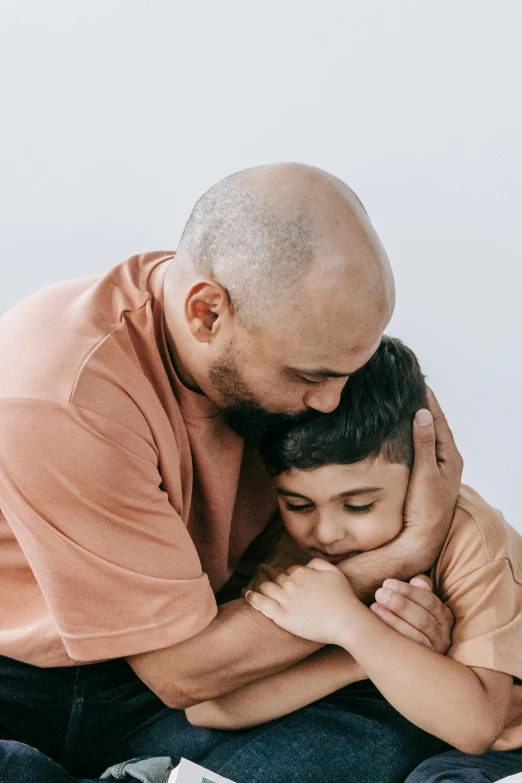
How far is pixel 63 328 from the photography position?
132 cm

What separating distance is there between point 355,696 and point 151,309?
0.70 m

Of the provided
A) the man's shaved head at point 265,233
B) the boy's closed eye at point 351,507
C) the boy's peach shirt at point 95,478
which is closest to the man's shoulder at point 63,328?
the boy's peach shirt at point 95,478

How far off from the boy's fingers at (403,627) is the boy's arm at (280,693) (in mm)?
114

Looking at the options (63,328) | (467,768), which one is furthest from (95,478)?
(467,768)

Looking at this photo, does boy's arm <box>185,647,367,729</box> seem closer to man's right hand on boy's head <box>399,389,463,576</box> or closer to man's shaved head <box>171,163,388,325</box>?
man's right hand on boy's head <box>399,389,463,576</box>

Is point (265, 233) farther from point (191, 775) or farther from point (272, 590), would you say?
point (191, 775)

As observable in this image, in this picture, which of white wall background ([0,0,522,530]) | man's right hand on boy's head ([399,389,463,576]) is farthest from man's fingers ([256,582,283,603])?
white wall background ([0,0,522,530])

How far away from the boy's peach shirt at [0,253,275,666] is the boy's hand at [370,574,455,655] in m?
0.26

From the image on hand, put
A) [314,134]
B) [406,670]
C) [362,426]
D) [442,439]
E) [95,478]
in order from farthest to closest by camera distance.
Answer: [314,134]
[442,439]
[362,426]
[406,670]
[95,478]

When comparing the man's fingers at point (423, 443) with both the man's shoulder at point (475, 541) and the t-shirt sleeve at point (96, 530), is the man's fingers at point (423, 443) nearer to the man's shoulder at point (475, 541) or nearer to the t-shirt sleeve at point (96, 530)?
the man's shoulder at point (475, 541)

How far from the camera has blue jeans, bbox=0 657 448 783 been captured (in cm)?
145

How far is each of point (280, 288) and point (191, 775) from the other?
66 centimetres

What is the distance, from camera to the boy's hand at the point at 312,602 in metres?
1.39

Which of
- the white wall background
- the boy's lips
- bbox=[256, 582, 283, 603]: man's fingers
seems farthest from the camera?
the white wall background
